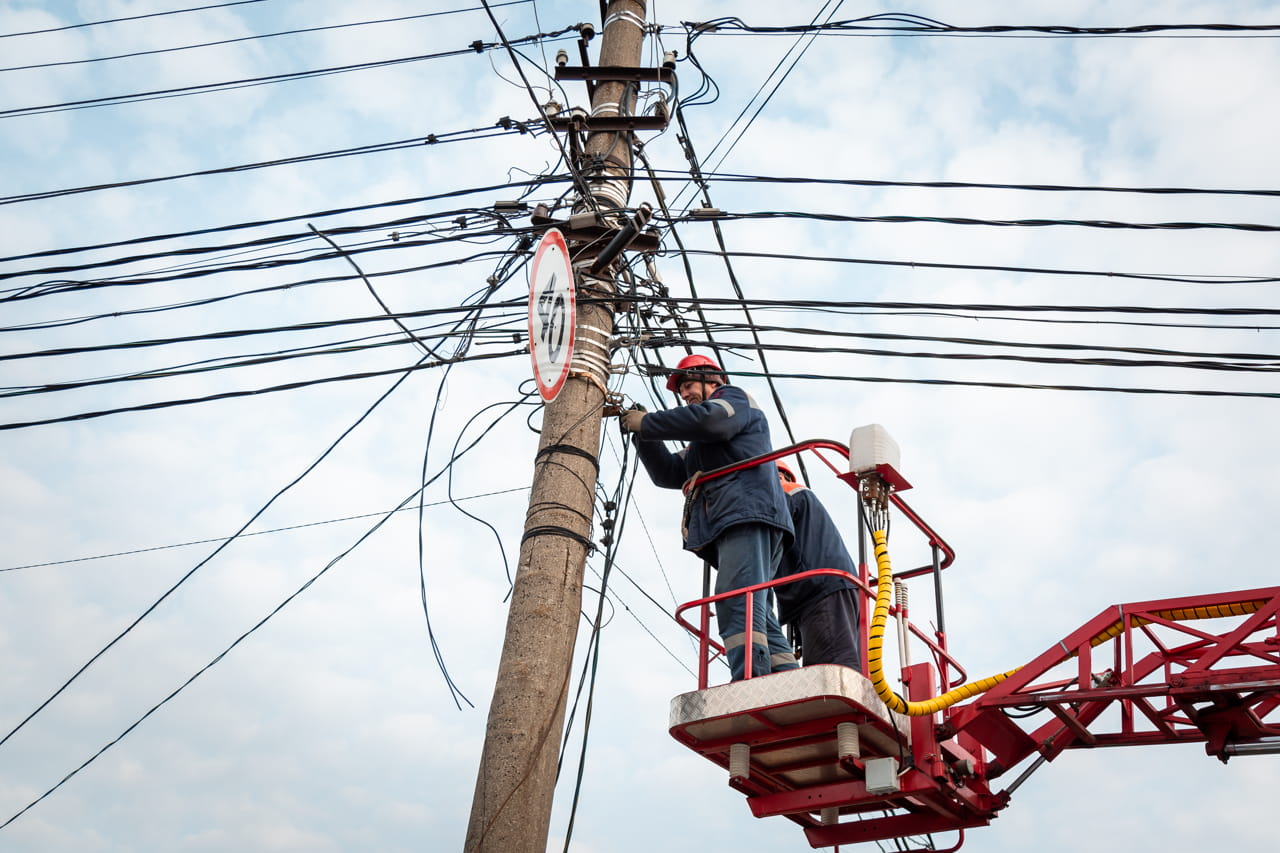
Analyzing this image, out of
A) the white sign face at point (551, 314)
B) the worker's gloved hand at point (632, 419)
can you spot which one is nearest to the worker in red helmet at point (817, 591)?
the worker's gloved hand at point (632, 419)

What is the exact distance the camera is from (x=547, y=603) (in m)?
5.81

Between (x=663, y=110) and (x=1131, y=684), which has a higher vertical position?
(x=663, y=110)

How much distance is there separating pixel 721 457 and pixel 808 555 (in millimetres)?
828

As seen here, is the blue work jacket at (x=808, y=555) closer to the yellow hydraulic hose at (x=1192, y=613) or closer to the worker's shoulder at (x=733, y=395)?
the worker's shoulder at (x=733, y=395)

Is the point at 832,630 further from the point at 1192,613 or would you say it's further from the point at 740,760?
the point at 1192,613

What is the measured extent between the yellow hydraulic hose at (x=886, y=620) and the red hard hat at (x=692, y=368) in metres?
1.86

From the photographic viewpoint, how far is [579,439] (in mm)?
6434

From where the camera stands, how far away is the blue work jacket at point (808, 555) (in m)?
7.30

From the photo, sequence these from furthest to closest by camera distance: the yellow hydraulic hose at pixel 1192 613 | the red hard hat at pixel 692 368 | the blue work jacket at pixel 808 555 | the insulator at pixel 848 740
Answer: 1. the red hard hat at pixel 692 368
2. the blue work jacket at pixel 808 555
3. the yellow hydraulic hose at pixel 1192 613
4. the insulator at pixel 848 740

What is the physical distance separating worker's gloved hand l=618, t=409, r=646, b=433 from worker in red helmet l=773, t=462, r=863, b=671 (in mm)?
1068

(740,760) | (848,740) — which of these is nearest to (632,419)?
(740,760)

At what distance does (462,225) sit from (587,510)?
331cm

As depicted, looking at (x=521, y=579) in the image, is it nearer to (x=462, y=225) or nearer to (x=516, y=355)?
(x=516, y=355)

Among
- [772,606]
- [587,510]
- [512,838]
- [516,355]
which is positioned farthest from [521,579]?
[516,355]
